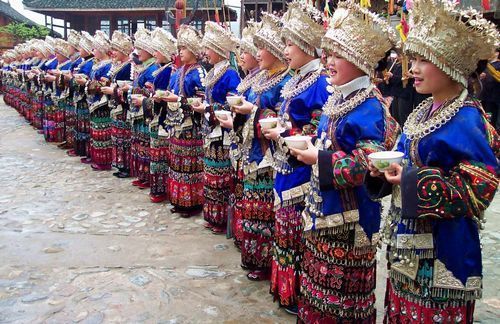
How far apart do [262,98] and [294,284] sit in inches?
62.7

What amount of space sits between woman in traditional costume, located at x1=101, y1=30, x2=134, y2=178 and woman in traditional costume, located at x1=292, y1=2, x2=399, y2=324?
5501 mm

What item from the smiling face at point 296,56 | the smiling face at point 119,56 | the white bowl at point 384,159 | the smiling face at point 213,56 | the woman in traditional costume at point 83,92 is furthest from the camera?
the woman in traditional costume at point 83,92

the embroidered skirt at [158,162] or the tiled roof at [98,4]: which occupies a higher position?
the tiled roof at [98,4]

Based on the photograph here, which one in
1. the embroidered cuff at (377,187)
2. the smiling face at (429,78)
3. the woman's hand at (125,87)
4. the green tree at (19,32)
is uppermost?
the green tree at (19,32)

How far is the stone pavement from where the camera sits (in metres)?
4.07

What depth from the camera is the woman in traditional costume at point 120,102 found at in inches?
320

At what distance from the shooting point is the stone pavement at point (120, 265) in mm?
4070

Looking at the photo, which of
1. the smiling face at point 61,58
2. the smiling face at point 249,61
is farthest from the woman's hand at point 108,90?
the smiling face at point 249,61

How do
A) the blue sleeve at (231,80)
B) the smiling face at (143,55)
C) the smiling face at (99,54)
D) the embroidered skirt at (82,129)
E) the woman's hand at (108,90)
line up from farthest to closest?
1. the embroidered skirt at (82,129)
2. the smiling face at (99,54)
3. the woman's hand at (108,90)
4. the smiling face at (143,55)
5. the blue sleeve at (231,80)

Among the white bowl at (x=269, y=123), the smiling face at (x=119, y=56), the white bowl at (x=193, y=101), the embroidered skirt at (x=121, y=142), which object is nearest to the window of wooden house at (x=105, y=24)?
the smiling face at (x=119, y=56)

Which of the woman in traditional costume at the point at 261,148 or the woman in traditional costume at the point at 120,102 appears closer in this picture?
the woman in traditional costume at the point at 261,148

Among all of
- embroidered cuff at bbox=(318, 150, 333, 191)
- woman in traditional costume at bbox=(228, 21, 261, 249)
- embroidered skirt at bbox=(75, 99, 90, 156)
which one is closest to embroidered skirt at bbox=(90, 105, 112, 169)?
embroidered skirt at bbox=(75, 99, 90, 156)

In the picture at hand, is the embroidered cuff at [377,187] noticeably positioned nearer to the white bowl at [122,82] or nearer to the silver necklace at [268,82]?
the silver necklace at [268,82]

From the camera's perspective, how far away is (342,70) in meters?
2.99
